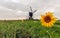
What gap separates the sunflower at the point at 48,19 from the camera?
2.42 m

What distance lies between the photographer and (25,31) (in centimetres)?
235

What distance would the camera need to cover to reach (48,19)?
2607 mm

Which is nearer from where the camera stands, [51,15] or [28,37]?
[28,37]

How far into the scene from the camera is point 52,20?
2488 mm

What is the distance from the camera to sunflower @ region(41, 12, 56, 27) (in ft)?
7.95

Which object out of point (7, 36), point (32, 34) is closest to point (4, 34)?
point (7, 36)

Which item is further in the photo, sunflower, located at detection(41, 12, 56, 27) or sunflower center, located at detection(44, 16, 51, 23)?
sunflower center, located at detection(44, 16, 51, 23)

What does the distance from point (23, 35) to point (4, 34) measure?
1.01ft

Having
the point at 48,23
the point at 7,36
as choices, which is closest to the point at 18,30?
the point at 7,36

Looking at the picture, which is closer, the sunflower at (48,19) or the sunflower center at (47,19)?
the sunflower at (48,19)

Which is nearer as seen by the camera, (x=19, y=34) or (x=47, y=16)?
(x=19, y=34)

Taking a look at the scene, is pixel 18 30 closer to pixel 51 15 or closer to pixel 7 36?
pixel 7 36

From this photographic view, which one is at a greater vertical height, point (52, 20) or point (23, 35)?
point (52, 20)

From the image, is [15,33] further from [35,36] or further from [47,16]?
[47,16]
